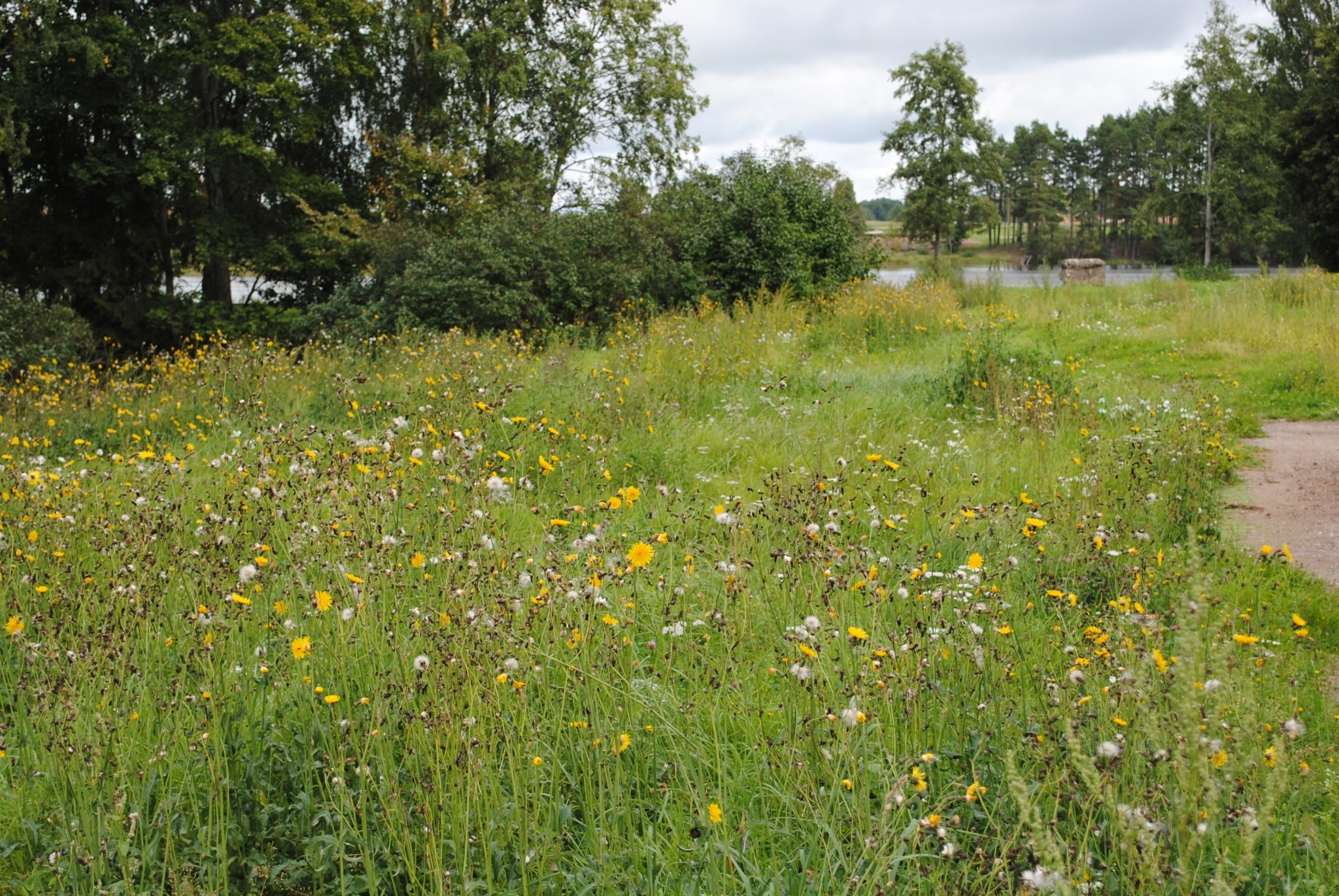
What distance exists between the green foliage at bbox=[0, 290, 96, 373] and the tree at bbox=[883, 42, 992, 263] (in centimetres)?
2905

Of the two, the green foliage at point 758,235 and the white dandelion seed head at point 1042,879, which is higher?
the green foliage at point 758,235

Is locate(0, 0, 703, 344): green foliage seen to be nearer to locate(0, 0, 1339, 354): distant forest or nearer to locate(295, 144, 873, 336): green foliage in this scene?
locate(0, 0, 1339, 354): distant forest

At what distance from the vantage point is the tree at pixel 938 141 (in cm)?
3438

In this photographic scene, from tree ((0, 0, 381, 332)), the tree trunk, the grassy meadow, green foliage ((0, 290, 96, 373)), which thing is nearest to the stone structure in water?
the tree trunk

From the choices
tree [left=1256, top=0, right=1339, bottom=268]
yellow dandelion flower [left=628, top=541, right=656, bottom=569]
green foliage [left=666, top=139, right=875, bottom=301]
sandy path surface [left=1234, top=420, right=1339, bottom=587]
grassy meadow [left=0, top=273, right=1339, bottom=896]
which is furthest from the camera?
tree [left=1256, top=0, right=1339, bottom=268]

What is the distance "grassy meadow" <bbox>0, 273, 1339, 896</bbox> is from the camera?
2141 mm

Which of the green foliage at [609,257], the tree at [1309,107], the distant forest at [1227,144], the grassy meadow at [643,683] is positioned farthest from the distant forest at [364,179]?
the tree at [1309,107]

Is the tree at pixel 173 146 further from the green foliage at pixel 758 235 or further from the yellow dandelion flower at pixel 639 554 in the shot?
the yellow dandelion flower at pixel 639 554

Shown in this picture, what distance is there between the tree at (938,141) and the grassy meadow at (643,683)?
3151cm

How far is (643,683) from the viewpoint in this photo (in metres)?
2.81

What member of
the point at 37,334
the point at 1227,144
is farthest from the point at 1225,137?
the point at 37,334

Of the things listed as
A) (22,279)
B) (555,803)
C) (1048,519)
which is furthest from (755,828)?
(22,279)

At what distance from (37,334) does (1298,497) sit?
14.9 metres

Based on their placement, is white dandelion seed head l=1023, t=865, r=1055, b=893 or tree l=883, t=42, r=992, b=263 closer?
white dandelion seed head l=1023, t=865, r=1055, b=893
